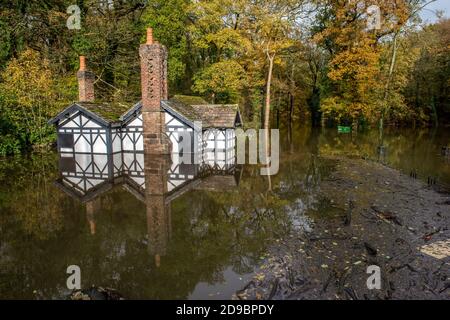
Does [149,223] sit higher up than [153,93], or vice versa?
[153,93]

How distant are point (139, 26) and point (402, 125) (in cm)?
3674

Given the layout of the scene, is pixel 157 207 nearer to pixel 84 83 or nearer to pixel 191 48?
pixel 84 83

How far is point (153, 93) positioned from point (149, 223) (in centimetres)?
1093

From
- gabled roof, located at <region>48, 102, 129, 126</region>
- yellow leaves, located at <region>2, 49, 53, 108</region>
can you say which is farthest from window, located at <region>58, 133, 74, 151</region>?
yellow leaves, located at <region>2, 49, 53, 108</region>

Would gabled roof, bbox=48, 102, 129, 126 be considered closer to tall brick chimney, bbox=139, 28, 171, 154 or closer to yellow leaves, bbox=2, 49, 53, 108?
tall brick chimney, bbox=139, 28, 171, 154

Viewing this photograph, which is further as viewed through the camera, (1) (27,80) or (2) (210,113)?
(1) (27,80)

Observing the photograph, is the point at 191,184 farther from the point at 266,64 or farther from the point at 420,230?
the point at 266,64

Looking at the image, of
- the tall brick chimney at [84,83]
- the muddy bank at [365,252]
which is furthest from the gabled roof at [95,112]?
the muddy bank at [365,252]

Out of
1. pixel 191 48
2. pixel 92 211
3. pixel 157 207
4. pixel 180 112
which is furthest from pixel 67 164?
pixel 191 48

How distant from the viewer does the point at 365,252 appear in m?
6.82

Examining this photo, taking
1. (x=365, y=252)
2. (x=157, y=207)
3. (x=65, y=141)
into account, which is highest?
(x=65, y=141)

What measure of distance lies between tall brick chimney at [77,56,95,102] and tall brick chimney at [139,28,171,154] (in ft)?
15.0

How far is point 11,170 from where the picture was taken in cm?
1579
